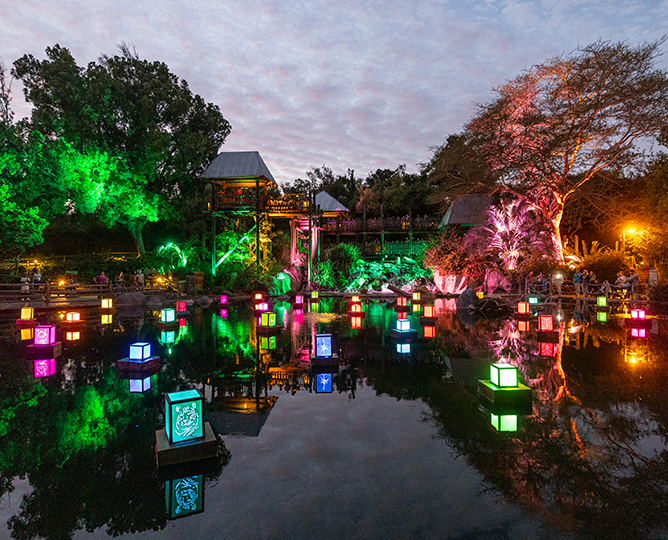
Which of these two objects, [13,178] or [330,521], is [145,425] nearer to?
[330,521]

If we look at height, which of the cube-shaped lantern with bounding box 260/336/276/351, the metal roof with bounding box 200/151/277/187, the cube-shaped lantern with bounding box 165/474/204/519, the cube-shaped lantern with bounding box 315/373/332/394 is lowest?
the cube-shaped lantern with bounding box 315/373/332/394

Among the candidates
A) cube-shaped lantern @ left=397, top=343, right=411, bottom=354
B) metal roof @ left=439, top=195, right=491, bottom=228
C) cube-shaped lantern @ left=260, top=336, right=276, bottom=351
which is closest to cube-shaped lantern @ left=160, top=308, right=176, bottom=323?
cube-shaped lantern @ left=260, top=336, right=276, bottom=351

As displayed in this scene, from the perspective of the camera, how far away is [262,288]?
805 inches

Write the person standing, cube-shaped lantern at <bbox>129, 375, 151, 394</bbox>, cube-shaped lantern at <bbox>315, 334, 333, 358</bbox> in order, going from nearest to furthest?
cube-shaped lantern at <bbox>129, 375, 151, 394</bbox>
cube-shaped lantern at <bbox>315, 334, 333, 358</bbox>
the person standing

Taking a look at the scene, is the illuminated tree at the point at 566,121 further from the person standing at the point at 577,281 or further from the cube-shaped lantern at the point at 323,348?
the cube-shaped lantern at the point at 323,348

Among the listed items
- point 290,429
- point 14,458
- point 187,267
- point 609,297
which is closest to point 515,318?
point 609,297

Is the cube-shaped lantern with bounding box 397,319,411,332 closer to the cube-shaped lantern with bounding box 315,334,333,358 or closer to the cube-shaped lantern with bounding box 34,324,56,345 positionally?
the cube-shaped lantern with bounding box 315,334,333,358

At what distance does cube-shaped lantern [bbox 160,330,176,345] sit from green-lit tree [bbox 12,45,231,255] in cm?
1502

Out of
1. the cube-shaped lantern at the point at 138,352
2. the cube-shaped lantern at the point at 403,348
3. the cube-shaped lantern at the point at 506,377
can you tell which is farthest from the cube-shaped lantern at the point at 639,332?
the cube-shaped lantern at the point at 138,352

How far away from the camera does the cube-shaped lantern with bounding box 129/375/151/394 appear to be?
5.82m

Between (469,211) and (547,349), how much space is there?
21.1 m

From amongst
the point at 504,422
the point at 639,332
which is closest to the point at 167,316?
the point at 504,422

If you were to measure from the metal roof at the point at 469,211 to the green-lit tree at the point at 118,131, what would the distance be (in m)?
18.1

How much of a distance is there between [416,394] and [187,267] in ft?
68.0
